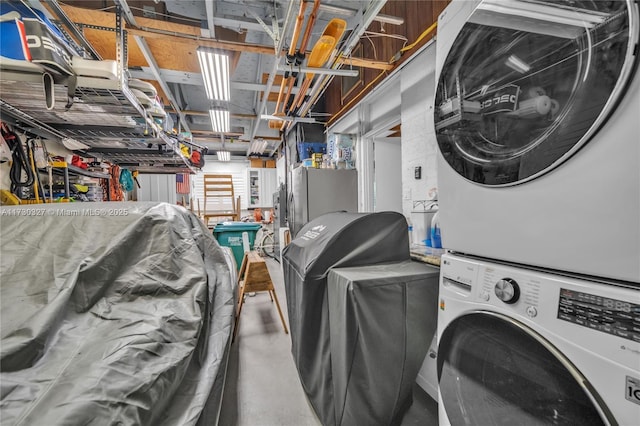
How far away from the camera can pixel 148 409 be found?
884mm

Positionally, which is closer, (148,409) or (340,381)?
(148,409)

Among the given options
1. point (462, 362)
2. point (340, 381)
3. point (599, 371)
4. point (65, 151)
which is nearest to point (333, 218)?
point (340, 381)

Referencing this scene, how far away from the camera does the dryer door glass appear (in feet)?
2.28

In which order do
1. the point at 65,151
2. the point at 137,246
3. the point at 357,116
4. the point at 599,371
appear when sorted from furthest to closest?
the point at 357,116
the point at 65,151
the point at 137,246
the point at 599,371

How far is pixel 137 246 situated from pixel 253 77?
14.1 ft

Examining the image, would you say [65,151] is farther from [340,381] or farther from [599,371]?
[599,371]

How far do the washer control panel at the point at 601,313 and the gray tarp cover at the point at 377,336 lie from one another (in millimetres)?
642

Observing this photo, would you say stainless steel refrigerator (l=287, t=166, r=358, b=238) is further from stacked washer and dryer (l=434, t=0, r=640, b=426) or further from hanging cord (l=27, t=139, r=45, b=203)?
stacked washer and dryer (l=434, t=0, r=640, b=426)

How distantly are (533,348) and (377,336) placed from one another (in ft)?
1.98

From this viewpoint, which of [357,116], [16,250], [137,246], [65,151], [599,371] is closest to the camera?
[599,371]

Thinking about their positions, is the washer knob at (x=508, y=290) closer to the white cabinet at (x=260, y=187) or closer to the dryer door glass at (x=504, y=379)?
the dryer door glass at (x=504, y=379)

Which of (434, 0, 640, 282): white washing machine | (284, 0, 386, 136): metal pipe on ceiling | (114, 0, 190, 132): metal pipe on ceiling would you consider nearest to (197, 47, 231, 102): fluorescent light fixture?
(114, 0, 190, 132): metal pipe on ceiling

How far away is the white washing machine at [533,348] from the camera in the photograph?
578 mm

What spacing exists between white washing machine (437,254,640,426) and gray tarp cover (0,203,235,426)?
1.06 m
